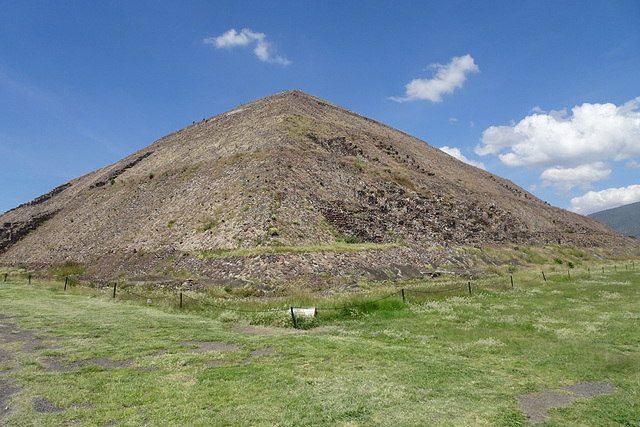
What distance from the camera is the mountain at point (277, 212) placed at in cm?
2755

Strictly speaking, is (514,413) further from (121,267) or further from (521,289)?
(121,267)

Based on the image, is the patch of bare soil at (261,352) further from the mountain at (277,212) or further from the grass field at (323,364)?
the mountain at (277,212)

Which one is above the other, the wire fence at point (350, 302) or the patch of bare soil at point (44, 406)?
the wire fence at point (350, 302)

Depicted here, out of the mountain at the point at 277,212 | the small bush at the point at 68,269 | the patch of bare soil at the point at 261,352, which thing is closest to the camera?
the patch of bare soil at the point at 261,352

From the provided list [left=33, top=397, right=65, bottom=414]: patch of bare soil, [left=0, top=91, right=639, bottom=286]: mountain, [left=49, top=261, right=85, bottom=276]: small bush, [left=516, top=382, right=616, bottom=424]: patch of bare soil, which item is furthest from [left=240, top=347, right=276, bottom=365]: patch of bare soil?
[left=49, top=261, right=85, bottom=276]: small bush

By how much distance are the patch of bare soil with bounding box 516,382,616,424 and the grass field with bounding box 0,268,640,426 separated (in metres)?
0.18

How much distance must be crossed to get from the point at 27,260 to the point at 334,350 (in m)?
46.8

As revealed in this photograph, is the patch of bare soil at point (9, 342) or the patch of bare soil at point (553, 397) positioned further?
the patch of bare soil at point (9, 342)

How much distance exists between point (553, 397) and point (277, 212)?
80.8 ft

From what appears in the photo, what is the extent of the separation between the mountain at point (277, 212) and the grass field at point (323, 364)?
8.58 meters

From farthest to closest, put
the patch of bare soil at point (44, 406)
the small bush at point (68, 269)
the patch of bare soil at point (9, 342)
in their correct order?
1. the small bush at point (68, 269)
2. the patch of bare soil at point (9, 342)
3. the patch of bare soil at point (44, 406)

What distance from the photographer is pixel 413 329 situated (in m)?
14.8

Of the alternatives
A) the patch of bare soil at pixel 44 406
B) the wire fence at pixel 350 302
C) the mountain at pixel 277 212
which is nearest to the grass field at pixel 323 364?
the patch of bare soil at pixel 44 406

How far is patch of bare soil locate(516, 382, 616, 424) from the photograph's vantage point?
6635 mm
